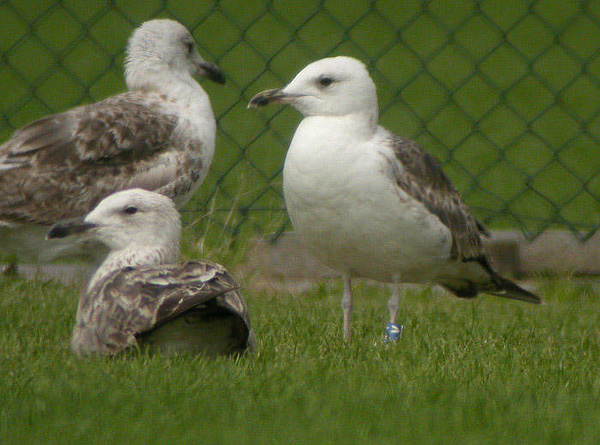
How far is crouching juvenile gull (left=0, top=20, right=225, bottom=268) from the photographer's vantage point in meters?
5.10

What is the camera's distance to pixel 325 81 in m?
4.68

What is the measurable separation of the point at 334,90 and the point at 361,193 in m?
0.51

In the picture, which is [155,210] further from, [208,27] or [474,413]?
[208,27]

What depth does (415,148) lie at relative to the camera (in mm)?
4777

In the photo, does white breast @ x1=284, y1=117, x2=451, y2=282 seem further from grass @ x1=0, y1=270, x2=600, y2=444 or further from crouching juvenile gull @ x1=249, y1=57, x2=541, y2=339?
grass @ x1=0, y1=270, x2=600, y2=444

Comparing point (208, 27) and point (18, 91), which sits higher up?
point (208, 27)

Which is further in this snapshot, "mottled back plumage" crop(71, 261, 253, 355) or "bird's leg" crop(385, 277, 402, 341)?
"bird's leg" crop(385, 277, 402, 341)

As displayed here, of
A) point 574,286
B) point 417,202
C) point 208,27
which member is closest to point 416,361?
point 417,202

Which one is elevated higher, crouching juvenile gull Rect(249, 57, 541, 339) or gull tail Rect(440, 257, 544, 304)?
crouching juvenile gull Rect(249, 57, 541, 339)

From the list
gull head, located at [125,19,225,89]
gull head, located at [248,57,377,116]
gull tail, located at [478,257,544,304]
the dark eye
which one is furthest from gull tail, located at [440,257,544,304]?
gull head, located at [125,19,225,89]

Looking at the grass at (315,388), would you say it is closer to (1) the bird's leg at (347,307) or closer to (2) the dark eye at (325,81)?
(1) the bird's leg at (347,307)

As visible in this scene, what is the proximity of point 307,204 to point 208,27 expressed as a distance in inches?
236

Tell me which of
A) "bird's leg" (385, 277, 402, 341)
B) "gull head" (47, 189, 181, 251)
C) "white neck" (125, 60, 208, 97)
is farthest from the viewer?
"white neck" (125, 60, 208, 97)

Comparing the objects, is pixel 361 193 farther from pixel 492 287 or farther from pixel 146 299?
pixel 492 287
